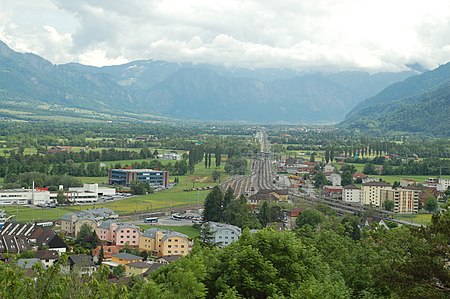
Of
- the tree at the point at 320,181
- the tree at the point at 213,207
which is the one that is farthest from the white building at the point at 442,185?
the tree at the point at 213,207

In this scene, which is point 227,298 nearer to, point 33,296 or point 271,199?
point 33,296

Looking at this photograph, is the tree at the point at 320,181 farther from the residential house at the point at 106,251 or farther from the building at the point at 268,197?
the residential house at the point at 106,251

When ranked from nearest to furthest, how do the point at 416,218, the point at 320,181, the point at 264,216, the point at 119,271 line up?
1. the point at 119,271
2. the point at 264,216
3. the point at 416,218
4. the point at 320,181

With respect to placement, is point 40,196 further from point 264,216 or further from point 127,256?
point 127,256

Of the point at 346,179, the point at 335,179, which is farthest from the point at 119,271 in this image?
the point at 335,179

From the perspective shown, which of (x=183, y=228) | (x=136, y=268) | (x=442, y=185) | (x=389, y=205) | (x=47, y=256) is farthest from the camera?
(x=442, y=185)

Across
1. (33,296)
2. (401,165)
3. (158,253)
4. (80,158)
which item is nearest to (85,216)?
(158,253)

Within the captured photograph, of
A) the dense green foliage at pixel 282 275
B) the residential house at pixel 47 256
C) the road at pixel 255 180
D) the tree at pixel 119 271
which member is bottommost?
the road at pixel 255 180

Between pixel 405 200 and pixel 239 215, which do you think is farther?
pixel 405 200
